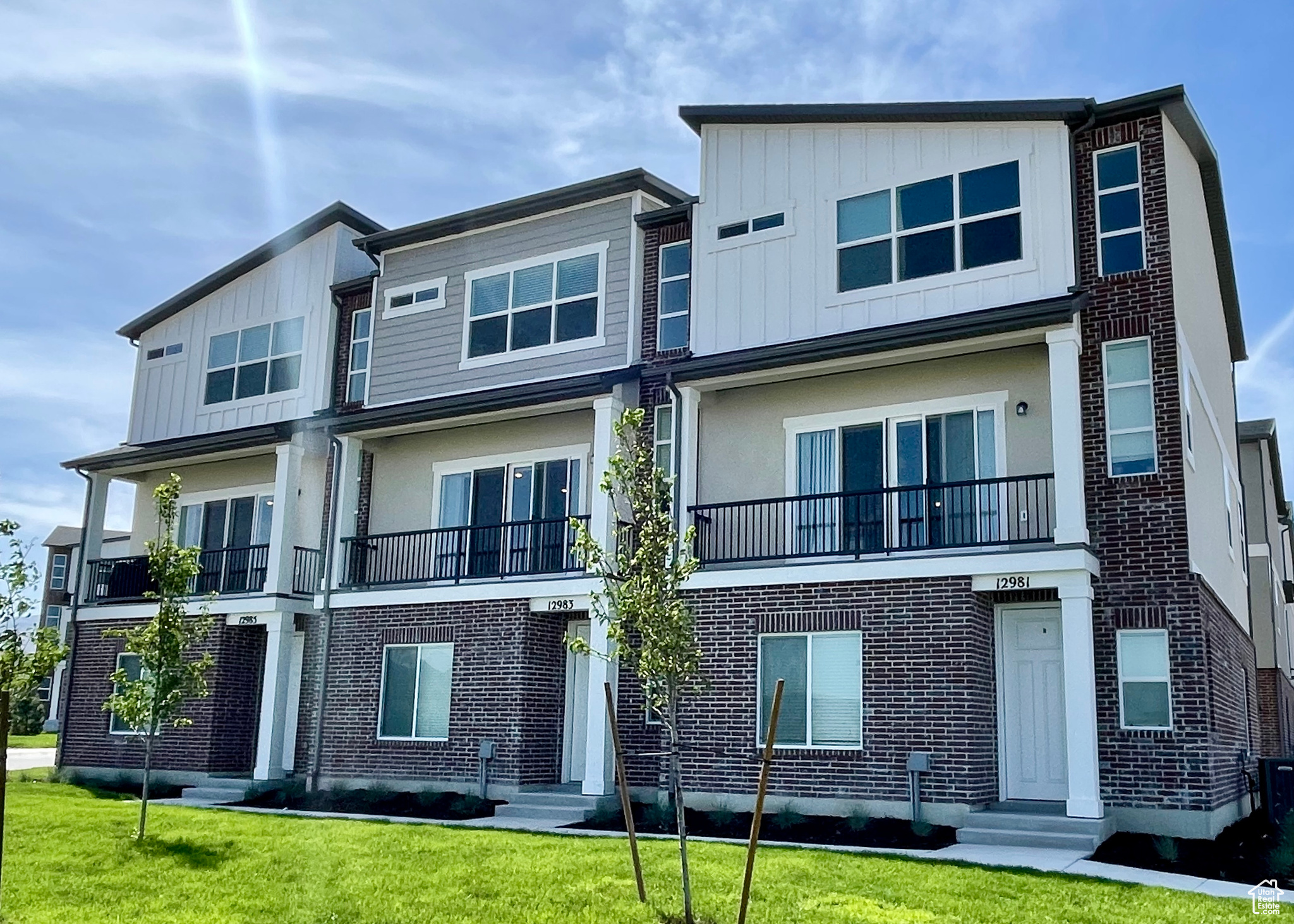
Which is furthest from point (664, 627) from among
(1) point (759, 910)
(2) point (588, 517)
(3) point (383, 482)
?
(3) point (383, 482)

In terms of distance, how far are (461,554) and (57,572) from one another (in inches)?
1755

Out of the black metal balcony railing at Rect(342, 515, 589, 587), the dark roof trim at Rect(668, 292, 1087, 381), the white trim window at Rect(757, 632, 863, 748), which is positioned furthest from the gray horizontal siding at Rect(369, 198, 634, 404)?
the white trim window at Rect(757, 632, 863, 748)

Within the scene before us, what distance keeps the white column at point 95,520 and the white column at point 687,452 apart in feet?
42.6

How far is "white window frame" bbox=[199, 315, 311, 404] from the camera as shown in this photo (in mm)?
23000

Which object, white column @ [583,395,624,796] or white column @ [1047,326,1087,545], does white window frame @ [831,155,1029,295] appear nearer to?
white column @ [1047,326,1087,545]

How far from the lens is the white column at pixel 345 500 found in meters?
20.9

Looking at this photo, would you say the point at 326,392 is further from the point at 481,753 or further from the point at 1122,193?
the point at 1122,193

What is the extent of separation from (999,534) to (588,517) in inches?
241

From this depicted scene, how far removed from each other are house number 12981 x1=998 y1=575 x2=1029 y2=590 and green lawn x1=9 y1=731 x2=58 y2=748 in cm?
3102

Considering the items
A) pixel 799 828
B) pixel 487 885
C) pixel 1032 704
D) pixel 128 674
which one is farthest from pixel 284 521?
pixel 1032 704

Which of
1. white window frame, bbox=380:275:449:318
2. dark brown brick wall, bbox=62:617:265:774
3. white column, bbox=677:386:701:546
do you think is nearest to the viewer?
white column, bbox=677:386:701:546

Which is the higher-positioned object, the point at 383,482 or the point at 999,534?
the point at 383,482

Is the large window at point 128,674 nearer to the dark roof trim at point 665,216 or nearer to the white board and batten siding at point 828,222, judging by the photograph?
the dark roof trim at point 665,216

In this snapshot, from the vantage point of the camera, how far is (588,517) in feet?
60.9
